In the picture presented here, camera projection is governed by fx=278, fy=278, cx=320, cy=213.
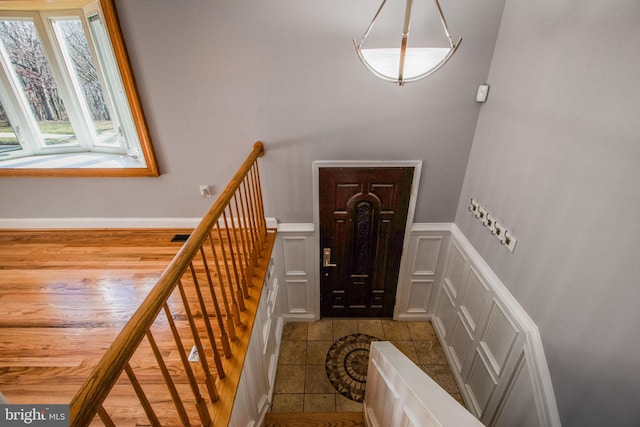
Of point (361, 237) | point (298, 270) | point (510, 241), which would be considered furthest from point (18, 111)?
point (510, 241)

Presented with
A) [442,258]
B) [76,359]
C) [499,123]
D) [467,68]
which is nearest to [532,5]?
[467,68]

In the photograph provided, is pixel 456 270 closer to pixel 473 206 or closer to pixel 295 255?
pixel 473 206

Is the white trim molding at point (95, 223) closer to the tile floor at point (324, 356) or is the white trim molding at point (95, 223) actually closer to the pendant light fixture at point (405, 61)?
the tile floor at point (324, 356)

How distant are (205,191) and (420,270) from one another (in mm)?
2385

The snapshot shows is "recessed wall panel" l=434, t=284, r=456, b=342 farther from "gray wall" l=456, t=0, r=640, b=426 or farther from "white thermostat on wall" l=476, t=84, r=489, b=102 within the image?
"white thermostat on wall" l=476, t=84, r=489, b=102

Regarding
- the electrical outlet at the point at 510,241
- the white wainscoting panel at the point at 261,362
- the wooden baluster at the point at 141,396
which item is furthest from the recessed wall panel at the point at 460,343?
the wooden baluster at the point at 141,396

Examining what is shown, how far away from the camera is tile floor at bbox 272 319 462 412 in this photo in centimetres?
262

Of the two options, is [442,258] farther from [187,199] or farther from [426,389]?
[187,199]

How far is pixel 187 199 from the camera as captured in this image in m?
2.71

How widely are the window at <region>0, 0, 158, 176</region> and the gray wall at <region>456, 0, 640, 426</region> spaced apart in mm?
2843

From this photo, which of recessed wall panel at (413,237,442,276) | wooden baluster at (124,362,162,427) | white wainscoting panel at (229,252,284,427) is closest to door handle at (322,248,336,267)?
white wainscoting panel at (229,252,284,427)

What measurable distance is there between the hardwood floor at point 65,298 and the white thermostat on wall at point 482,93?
2.83 m

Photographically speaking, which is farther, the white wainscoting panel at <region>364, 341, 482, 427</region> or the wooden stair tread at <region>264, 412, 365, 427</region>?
the wooden stair tread at <region>264, 412, 365, 427</region>

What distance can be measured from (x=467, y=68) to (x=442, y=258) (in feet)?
5.94
